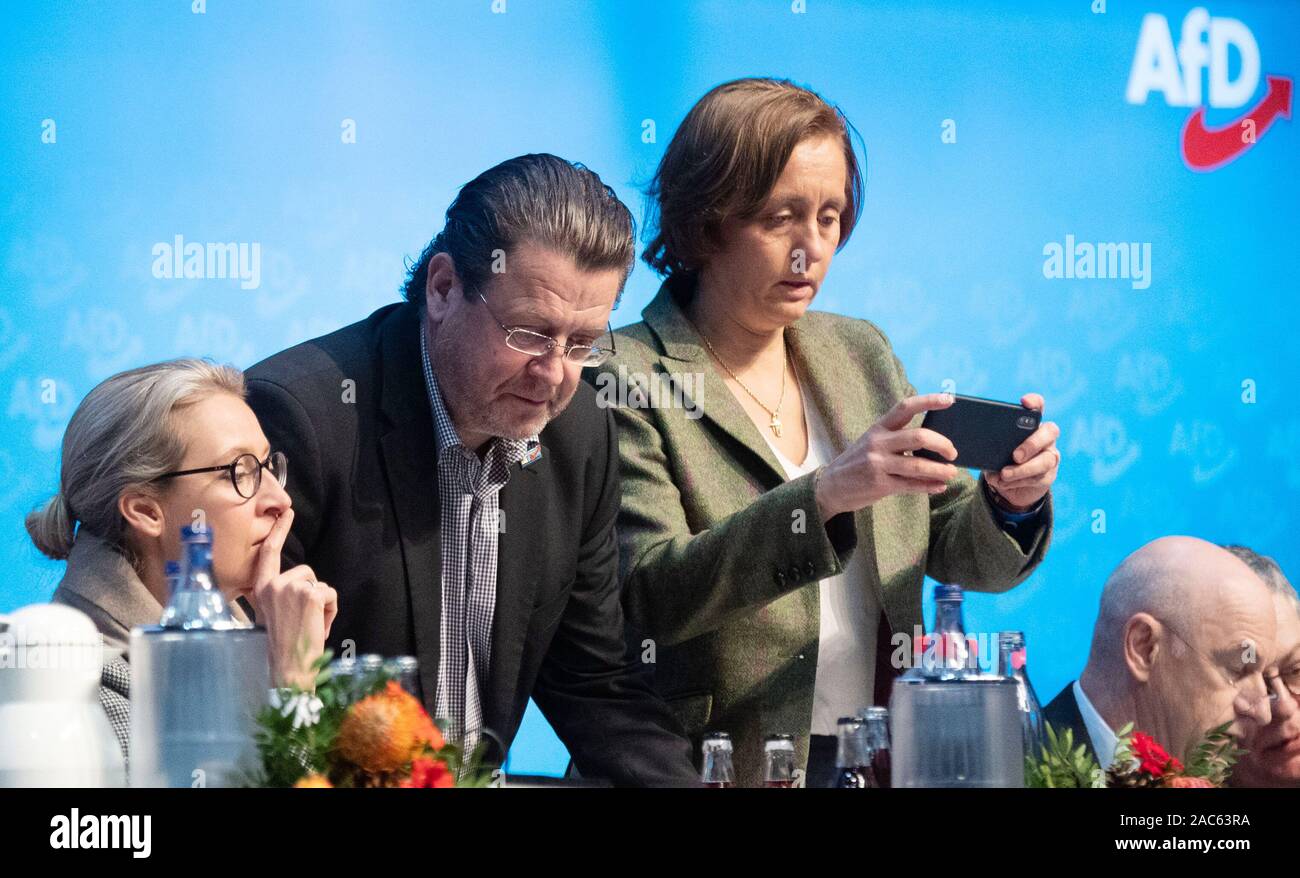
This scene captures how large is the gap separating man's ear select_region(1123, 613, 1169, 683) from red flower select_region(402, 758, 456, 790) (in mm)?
1254

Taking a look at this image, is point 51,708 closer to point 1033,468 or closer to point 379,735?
point 379,735

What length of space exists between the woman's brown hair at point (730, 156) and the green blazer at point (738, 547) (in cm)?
15

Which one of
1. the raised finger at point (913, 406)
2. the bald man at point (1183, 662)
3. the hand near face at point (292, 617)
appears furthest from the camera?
the bald man at point (1183, 662)

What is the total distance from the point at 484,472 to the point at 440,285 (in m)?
0.26

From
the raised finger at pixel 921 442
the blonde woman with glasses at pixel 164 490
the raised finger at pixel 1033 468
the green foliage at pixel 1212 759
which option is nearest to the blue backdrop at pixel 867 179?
the blonde woman with glasses at pixel 164 490

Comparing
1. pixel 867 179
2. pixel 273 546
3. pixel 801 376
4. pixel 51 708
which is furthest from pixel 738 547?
pixel 867 179

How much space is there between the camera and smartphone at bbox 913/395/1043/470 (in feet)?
6.89

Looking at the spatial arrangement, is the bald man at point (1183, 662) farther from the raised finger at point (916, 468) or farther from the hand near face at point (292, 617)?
the hand near face at point (292, 617)

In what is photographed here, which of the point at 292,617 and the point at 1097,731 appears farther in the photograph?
the point at 1097,731

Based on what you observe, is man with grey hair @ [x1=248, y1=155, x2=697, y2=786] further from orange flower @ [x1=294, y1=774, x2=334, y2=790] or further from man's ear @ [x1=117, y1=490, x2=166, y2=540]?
orange flower @ [x1=294, y1=774, x2=334, y2=790]

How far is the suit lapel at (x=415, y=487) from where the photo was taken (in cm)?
213

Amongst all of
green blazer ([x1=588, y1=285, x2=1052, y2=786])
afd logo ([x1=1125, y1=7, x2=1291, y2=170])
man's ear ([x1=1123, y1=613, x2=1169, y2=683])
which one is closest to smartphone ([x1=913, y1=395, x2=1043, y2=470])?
green blazer ([x1=588, y1=285, x2=1052, y2=786])

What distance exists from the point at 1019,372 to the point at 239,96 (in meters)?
1.78

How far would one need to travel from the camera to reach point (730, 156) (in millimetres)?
2512
